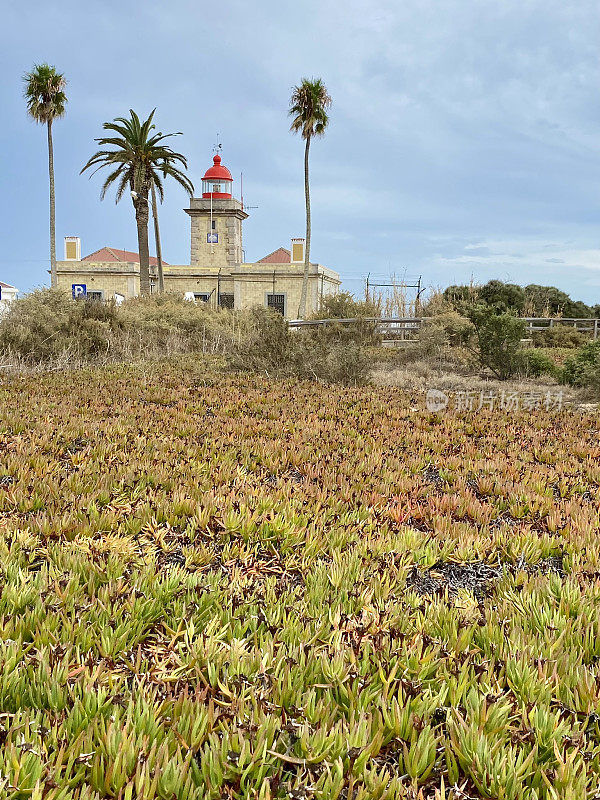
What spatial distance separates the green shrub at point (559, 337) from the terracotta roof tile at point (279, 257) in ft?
96.9

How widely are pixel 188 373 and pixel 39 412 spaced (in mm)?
5307

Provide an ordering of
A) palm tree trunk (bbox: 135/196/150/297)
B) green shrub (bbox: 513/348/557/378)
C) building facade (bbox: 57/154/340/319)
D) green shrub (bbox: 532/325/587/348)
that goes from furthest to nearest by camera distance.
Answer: building facade (bbox: 57/154/340/319) < palm tree trunk (bbox: 135/196/150/297) < green shrub (bbox: 532/325/587/348) < green shrub (bbox: 513/348/557/378)

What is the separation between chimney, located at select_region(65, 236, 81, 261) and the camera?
5200 cm

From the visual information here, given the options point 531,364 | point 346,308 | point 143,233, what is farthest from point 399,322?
point 143,233

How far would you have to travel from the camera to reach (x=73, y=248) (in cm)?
5253

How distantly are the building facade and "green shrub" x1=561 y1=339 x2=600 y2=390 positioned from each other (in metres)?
32.3

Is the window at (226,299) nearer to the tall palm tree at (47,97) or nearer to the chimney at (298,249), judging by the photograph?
the chimney at (298,249)

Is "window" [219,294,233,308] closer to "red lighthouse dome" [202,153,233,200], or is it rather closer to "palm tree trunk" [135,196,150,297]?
"red lighthouse dome" [202,153,233,200]

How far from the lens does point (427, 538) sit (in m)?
4.21

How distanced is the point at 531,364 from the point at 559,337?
9201 millimetres


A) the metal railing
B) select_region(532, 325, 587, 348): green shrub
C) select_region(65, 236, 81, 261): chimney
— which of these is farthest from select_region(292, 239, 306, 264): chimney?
select_region(532, 325, 587, 348): green shrub

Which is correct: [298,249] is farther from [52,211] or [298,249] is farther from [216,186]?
[52,211]

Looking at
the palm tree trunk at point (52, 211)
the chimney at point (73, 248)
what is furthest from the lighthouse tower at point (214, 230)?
the palm tree trunk at point (52, 211)

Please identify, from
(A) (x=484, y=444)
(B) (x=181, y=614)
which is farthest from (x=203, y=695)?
(A) (x=484, y=444)
